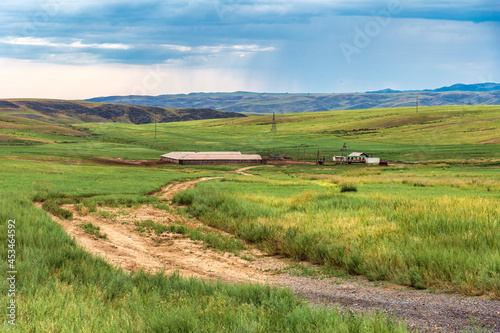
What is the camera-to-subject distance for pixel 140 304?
9.00m

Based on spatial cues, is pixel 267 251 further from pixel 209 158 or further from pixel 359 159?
pixel 359 159

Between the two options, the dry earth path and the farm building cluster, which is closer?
the dry earth path

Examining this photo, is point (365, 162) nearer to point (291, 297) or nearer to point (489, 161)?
point (489, 161)

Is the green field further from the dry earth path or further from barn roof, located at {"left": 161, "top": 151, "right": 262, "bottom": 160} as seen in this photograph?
barn roof, located at {"left": 161, "top": 151, "right": 262, "bottom": 160}

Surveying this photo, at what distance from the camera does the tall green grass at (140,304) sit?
7688 millimetres

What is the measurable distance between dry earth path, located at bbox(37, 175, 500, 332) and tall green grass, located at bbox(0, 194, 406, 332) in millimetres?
1216

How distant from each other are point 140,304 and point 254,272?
677 cm

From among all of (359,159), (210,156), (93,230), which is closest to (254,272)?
(93,230)

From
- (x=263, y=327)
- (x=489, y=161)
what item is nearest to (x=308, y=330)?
(x=263, y=327)

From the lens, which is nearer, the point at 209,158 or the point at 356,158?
the point at 209,158

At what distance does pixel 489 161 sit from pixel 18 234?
290ft

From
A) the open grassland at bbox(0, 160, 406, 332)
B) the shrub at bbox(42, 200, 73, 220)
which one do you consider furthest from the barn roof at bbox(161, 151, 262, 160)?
the open grassland at bbox(0, 160, 406, 332)

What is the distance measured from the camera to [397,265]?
13.4 m

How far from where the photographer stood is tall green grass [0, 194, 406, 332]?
769 centimetres
